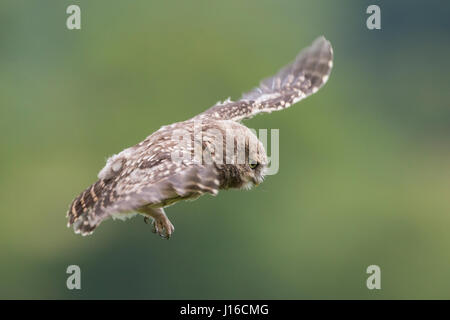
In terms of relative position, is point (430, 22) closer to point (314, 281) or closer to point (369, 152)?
point (369, 152)

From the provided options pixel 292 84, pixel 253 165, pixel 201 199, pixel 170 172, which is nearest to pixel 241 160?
pixel 253 165

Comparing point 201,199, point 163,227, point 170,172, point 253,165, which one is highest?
point 201,199

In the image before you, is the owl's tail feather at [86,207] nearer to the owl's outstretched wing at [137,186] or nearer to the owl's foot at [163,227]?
the owl's outstretched wing at [137,186]

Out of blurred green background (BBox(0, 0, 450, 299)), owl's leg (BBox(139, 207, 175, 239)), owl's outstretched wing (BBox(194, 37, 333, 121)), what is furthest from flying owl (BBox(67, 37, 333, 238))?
blurred green background (BBox(0, 0, 450, 299))

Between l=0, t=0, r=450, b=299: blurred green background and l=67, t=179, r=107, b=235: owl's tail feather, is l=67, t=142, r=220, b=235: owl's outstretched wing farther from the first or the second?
l=0, t=0, r=450, b=299: blurred green background

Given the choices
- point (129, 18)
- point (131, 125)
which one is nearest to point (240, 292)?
point (131, 125)

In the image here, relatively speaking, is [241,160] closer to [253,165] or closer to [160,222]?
[253,165]
